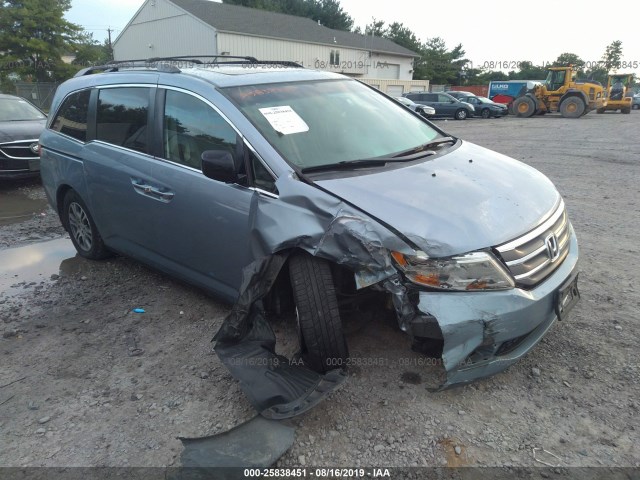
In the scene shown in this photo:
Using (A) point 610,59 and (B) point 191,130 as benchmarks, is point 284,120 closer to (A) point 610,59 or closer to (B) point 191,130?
(B) point 191,130

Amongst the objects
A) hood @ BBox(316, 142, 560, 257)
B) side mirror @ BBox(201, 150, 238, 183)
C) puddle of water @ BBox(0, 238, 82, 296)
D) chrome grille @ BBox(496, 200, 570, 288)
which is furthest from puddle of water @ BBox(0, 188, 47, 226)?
chrome grille @ BBox(496, 200, 570, 288)

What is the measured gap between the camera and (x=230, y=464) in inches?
85.5

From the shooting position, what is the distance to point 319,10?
2202 inches

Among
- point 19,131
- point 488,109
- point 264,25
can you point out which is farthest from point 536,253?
point 264,25

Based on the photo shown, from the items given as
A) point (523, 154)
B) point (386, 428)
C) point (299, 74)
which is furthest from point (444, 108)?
point (386, 428)

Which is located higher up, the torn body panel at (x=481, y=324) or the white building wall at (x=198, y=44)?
the white building wall at (x=198, y=44)

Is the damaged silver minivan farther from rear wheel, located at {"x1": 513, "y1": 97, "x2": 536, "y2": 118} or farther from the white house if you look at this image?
the white house

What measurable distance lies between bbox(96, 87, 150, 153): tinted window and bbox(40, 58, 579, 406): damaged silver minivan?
2 centimetres

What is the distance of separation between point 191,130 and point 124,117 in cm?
92

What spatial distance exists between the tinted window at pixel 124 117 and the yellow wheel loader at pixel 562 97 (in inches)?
1007

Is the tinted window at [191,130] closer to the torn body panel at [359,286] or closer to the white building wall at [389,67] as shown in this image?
the torn body panel at [359,286]

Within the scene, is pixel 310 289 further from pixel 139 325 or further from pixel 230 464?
pixel 139 325

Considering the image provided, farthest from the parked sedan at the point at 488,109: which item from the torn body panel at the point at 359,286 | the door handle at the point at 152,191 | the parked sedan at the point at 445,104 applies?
the door handle at the point at 152,191

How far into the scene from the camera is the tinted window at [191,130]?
3098mm
